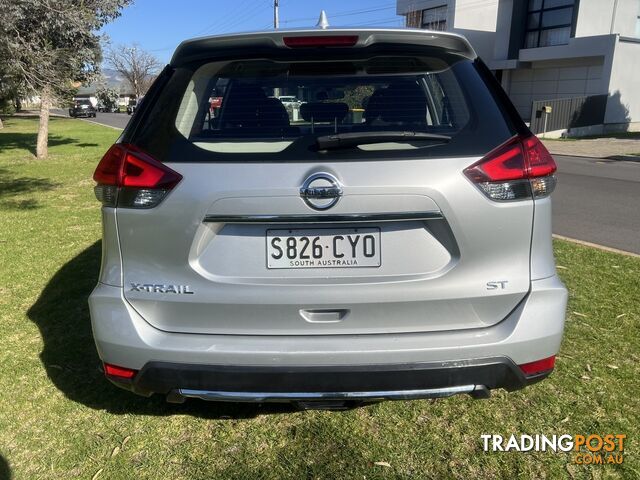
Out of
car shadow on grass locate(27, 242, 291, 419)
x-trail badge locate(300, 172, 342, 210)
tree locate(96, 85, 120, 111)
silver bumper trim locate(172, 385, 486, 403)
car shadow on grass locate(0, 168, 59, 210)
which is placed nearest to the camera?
x-trail badge locate(300, 172, 342, 210)

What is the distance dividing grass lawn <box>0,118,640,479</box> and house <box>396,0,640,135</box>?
23912mm

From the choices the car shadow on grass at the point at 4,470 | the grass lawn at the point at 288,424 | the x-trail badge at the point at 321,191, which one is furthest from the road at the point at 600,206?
the car shadow on grass at the point at 4,470

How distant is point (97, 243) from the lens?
5.97m

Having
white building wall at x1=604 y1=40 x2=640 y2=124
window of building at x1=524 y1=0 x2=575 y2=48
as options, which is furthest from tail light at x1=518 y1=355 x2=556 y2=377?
window of building at x1=524 y1=0 x2=575 y2=48

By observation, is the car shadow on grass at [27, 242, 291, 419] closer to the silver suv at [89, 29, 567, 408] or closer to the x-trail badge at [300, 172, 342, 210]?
the silver suv at [89, 29, 567, 408]

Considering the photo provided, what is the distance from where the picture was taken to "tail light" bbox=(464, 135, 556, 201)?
6.61ft

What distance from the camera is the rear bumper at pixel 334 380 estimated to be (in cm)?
204

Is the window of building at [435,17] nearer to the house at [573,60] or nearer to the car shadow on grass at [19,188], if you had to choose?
the house at [573,60]

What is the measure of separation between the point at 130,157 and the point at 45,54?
31.0 ft

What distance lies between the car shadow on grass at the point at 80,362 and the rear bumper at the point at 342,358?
2.50ft

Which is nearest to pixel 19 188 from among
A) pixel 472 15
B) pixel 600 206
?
pixel 600 206

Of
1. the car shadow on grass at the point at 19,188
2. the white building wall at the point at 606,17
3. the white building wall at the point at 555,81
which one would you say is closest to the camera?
the car shadow on grass at the point at 19,188

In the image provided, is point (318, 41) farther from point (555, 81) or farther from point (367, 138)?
point (555, 81)

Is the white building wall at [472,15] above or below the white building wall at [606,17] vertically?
above
